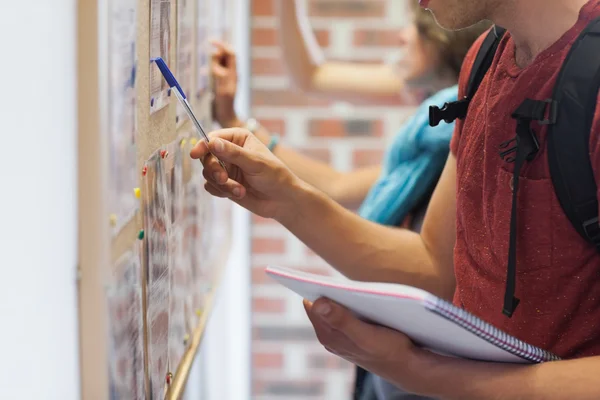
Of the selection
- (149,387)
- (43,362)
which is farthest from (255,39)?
(43,362)

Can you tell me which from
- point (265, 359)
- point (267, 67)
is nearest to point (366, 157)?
A: point (267, 67)

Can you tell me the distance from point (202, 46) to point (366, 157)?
45.6 inches

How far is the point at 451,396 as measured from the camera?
2.56 feet

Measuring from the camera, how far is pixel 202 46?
1.31 metres

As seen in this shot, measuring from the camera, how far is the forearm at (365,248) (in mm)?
1070

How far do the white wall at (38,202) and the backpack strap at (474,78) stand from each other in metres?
0.46

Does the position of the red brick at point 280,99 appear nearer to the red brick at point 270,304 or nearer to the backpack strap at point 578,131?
the red brick at point 270,304

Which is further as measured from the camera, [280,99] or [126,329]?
[280,99]


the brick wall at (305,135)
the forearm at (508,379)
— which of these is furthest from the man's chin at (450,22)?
the brick wall at (305,135)

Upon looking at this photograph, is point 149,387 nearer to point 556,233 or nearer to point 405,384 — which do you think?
point 405,384

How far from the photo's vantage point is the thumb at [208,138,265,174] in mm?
907

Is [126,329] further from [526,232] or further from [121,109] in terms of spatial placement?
[526,232]

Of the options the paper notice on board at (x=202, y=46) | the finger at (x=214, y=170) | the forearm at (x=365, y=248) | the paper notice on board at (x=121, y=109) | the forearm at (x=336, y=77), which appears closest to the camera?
the paper notice on board at (x=121, y=109)

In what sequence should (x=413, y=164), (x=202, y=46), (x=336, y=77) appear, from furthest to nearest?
(x=336, y=77) → (x=413, y=164) → (x=202, y=46)
